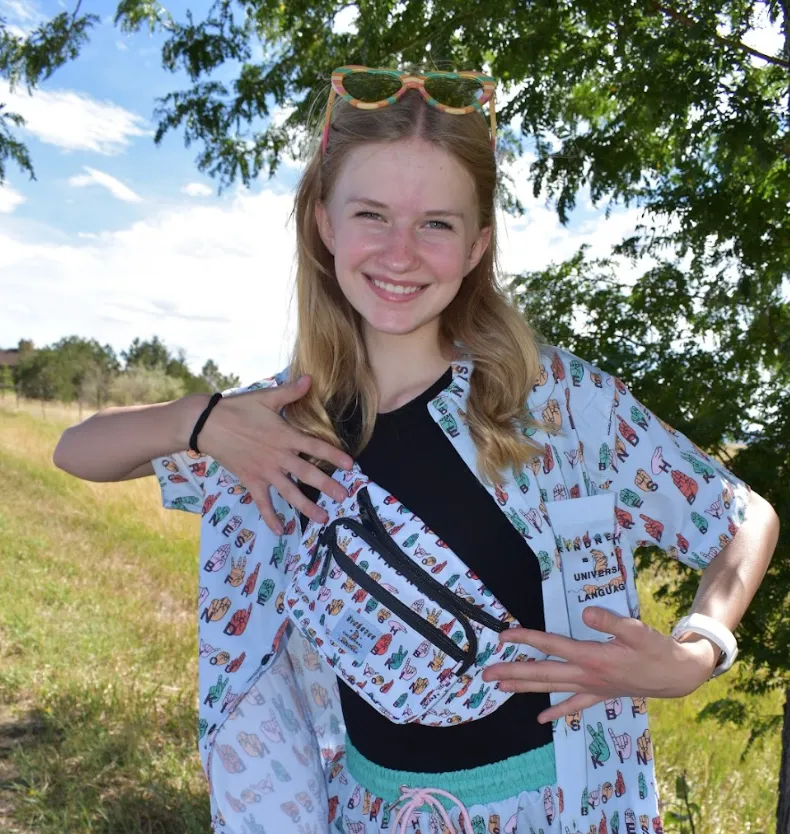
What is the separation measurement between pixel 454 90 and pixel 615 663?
56.0 inches

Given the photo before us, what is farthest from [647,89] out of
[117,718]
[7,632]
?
[7,632]

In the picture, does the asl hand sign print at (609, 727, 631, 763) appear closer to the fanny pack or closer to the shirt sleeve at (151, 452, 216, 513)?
the fanny pack

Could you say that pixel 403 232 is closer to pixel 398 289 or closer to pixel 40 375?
pixel 398 289

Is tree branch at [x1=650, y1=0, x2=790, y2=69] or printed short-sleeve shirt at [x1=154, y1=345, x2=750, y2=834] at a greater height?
tree branch at [x1=650, y1=0, x2=790, y2=69]

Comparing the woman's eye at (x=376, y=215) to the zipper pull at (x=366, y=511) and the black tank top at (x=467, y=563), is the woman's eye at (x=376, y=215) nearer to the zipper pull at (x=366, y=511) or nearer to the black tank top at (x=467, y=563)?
the black tank top at (x=467, y=563)

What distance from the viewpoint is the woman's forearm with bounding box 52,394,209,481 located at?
209cm

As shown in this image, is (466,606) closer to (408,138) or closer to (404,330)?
(404,330)

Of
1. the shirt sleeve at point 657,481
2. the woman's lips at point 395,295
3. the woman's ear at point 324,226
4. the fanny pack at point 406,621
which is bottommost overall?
the fanny pack at point 406,621

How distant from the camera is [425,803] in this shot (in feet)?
5.90

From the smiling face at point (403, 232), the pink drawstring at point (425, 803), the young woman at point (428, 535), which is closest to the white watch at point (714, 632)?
the young woman at point (428, 535)

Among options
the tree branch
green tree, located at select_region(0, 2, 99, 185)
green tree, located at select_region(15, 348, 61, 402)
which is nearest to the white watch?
the tree branch

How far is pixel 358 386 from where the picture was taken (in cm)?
215

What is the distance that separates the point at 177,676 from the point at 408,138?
3837mm

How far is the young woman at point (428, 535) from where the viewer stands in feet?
5.71
